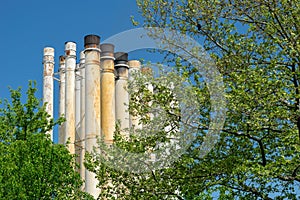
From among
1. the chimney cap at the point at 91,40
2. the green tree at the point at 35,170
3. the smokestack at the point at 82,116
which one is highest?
the chimney cap at the point at 91,40

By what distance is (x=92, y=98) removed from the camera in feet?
94.7

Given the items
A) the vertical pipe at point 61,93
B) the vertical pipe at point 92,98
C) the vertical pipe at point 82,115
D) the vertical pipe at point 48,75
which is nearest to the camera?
the vertical pipe at point 92,98

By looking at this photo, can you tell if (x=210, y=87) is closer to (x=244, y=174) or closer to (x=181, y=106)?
(x=181, y=106)

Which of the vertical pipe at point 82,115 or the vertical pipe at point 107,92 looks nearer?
the vertical pipe at point 107,92

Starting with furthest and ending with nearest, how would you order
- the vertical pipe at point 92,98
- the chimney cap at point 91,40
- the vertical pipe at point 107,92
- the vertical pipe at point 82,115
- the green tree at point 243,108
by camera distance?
the vertical pipe at point 82,115
the chimney cap at point 91,40
the vertical pipe at point 107,92
the vertical pipe at point 92,98
the green tree at point 243,108

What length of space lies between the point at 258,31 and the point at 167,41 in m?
2.68

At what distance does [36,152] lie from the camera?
19.3 metres

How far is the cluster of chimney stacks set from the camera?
93.9 ft

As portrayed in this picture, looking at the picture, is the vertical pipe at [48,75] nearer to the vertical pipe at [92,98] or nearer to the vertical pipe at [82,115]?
the vertical pipe at [82,115]

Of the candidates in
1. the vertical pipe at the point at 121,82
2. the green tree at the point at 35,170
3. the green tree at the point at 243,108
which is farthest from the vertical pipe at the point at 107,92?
the green tree at the point at 243,108

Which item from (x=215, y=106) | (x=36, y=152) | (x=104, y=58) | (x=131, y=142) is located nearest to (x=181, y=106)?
(x=215, y=106)

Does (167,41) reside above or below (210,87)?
above

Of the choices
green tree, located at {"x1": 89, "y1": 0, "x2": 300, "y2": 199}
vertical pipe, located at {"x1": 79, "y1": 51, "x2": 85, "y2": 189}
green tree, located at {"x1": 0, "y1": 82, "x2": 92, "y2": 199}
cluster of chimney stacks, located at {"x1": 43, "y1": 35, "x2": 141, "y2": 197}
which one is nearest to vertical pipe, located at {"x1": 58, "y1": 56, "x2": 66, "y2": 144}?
cluster of chimney stacks, located at {"x1": 43, "y1": 35, "x2": 141, "y2": 197}

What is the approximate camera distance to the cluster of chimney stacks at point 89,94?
2861 centimetres
